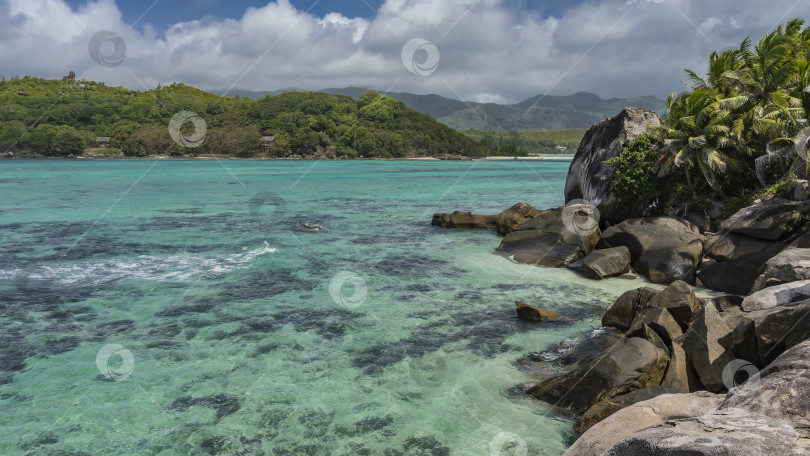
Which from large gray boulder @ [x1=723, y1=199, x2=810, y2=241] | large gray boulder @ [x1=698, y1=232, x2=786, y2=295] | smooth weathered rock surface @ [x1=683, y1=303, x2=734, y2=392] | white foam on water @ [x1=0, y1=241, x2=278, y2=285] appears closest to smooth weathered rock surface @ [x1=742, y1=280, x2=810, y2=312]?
smooth weathered rock surface @ [x1=683, y1=303, x2=734, y2=392]

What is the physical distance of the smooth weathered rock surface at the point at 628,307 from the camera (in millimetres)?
13039

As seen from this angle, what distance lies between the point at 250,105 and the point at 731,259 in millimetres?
192783

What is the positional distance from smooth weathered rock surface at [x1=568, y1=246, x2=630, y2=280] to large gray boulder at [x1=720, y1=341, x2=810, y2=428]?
42.9ft

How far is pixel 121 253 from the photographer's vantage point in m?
23.4

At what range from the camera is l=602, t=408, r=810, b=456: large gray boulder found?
3.43 m

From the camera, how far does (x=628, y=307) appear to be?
1323 cm

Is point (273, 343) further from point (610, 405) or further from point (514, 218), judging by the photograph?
point (514, 218)

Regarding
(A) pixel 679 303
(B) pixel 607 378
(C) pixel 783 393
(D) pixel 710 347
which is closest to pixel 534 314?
(A) pixel 679 303

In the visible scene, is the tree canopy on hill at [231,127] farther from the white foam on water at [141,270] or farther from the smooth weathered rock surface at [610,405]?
the smooth weathered rock surface at [610,405]

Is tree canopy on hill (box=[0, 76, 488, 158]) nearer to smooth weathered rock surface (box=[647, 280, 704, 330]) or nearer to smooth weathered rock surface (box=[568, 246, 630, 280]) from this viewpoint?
smooth weathered rock surface (box=[568, 246, 630, 280])

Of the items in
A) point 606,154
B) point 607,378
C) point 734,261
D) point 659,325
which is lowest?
point 607,378

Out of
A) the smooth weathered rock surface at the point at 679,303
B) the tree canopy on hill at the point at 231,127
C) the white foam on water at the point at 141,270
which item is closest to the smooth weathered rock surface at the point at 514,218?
the white foam on water at the point at 141,270

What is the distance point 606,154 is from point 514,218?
6.53m

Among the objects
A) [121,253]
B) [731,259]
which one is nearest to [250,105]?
[121,253]
